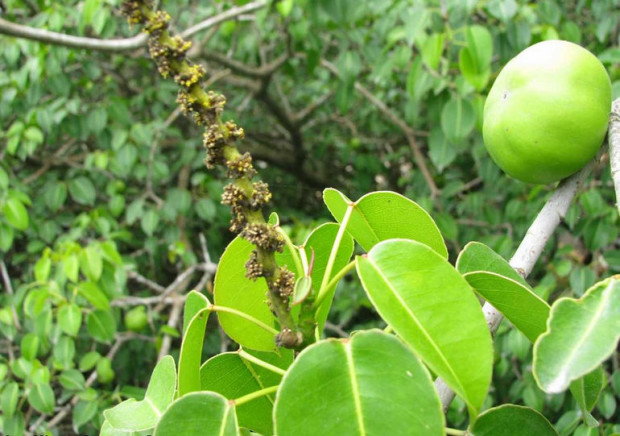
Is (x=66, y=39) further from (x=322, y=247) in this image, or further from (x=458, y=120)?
(x=322, y=247)

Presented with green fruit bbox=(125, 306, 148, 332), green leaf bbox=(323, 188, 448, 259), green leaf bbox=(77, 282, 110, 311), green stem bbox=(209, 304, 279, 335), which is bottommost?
green fruit bbox=(125, 306, 148, 332)

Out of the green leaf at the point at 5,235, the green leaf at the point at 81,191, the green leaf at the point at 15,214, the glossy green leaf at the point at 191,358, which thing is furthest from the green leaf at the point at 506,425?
the green leaf at the point at 81,191

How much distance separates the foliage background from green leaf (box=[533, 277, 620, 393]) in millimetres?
1298

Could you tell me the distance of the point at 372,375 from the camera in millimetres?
480

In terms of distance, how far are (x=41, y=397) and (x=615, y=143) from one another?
68.5 inches

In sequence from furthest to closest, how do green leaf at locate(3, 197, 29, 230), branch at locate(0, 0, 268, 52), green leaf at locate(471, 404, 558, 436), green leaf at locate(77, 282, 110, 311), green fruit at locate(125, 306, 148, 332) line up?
green fruit at locate(125, 306, 148, 332), green leaf at locate(3, 197, 29, 230), branch at locate(0, 0, 268, 52), green leaf at locate(77, 282, 110, 311), green leaf at locate(471, 404, 558, 436)

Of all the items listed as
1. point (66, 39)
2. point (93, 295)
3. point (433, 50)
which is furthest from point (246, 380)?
point (66, 39)

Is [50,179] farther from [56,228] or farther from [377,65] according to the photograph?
[377,65]

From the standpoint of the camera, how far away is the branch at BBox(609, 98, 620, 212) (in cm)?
61

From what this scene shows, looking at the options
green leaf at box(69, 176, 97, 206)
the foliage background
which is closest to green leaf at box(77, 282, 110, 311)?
the foliage background

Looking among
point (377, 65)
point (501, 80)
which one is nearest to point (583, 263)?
point (377, 65)

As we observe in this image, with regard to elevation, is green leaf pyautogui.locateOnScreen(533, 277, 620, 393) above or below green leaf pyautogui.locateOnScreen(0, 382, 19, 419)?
above

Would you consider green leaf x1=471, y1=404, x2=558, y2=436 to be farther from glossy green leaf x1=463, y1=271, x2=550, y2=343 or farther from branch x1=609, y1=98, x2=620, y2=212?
branch x1=609, y1=98, x2=620, y2=212

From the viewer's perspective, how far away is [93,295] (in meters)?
1.87
